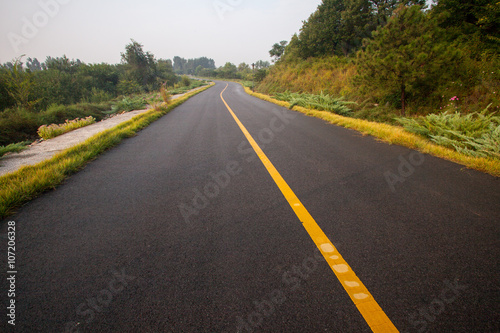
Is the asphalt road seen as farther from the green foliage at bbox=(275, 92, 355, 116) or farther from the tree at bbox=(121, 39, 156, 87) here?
the tree at bbox=(121, 39, 156, 87)

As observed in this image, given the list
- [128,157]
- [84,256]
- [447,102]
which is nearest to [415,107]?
[447,102]

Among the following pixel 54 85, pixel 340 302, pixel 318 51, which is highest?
pixel 318 51

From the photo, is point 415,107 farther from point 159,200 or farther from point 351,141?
point 159,200

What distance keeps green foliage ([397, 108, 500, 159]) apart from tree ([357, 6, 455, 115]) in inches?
92.2

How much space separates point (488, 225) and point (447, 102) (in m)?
7.09

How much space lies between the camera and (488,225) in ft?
6.09

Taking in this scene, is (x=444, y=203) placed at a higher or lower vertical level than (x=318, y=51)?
lower

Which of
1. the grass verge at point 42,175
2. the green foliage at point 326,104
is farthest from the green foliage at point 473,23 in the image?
the grass verge at point 42,175

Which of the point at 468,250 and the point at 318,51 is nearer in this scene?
the point at 468,250

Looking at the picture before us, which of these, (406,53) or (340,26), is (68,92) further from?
(406,53)

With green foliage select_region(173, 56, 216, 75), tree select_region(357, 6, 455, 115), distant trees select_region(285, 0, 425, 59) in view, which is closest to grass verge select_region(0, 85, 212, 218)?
tree select_region(357, 6, 455, 115)

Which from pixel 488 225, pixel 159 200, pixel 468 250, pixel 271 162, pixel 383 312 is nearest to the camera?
pixel 383 312

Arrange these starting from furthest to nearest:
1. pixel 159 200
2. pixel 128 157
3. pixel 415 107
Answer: pixel 415 107 < pixel 128 157 < pixel 159 200

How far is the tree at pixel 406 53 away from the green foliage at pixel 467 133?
7.68 ft
